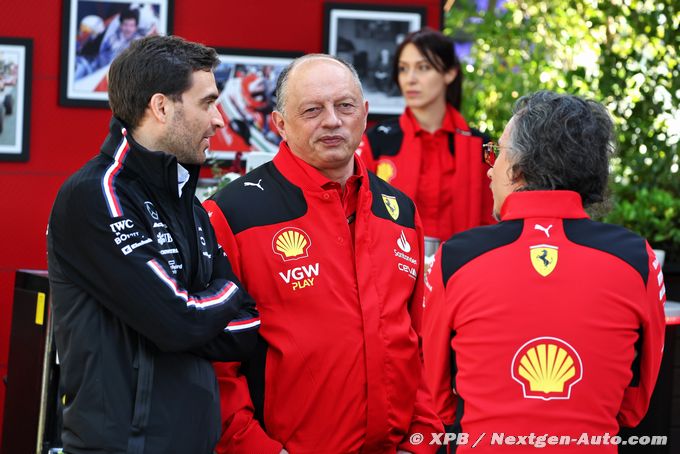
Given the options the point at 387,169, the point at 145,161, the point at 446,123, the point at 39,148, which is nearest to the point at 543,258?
the point at 145,161

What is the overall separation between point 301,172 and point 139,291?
0.69 meters

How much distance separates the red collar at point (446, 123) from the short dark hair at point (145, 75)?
7.13 ft

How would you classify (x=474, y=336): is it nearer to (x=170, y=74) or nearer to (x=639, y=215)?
(x=170, y=74)

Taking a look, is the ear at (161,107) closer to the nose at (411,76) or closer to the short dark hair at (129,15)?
the nose at (411,76)

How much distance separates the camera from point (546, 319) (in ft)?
6.73

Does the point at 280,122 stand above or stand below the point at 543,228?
above

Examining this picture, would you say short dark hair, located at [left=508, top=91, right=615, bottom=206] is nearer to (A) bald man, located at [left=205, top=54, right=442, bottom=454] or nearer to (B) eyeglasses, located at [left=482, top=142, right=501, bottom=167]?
(B) eyeglasses, located at [left=482, top=142, right=501, bottom=167]

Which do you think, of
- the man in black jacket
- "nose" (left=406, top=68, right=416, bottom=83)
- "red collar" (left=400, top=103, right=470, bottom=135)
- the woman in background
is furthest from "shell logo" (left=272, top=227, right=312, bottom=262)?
"nose" (left=406, top=68, right=416, bottom=83)

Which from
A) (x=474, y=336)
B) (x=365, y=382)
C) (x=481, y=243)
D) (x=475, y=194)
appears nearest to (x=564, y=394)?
(x=474, y=336)

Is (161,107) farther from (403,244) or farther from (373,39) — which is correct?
(373,39)

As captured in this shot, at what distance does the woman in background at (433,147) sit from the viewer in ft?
14.3

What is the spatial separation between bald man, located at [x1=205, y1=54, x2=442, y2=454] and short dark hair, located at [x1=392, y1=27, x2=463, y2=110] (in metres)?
A: 1.91

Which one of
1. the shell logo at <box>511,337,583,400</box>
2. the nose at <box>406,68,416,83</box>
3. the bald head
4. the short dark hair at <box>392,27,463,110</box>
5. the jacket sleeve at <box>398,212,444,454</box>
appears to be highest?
the short dark hair at <box>392,27,463,110</box>

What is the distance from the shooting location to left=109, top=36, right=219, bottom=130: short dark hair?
2.33 m
